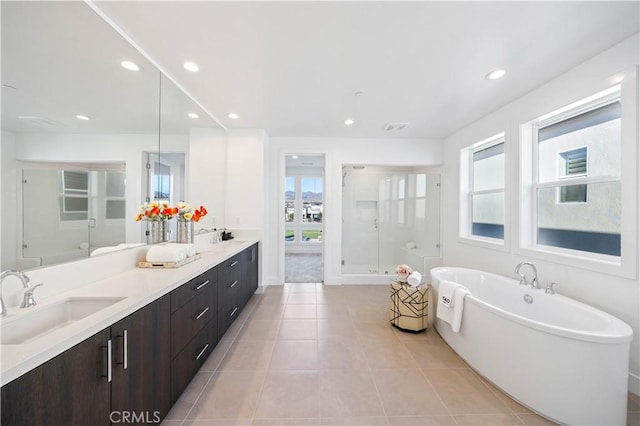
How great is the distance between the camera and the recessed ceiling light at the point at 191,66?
81.6 inches

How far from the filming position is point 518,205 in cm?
272

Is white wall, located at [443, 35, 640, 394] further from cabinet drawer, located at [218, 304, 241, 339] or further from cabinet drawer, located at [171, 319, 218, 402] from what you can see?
cabinet drawer, located at [218, 304, 241, 339]

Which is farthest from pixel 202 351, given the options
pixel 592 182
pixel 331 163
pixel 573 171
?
pixel 573 171

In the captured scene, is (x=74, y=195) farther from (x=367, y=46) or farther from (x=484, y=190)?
(x=484, y=190)

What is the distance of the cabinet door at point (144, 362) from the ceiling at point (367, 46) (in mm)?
1850

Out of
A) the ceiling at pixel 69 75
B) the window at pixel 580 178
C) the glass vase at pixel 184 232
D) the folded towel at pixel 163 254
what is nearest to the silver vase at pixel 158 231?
the glass vase at pixel 184 232

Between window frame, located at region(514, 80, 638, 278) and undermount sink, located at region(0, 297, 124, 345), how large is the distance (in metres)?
3.39

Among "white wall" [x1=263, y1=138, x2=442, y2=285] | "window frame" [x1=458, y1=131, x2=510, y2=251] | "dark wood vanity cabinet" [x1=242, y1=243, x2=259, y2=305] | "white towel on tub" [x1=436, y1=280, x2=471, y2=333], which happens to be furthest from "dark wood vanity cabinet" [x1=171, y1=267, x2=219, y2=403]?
"window frame" [x1=458, y1=131, x2=510, y2=251]

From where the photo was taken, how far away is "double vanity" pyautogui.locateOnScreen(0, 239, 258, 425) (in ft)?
2.58

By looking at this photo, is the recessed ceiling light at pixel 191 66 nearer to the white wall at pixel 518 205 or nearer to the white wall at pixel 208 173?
the white wall at pixel 208 173

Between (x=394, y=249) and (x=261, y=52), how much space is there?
166 inches

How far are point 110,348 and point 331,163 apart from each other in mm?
3688

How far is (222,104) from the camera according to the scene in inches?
114

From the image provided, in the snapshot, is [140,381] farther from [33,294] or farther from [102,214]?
[102,214]
